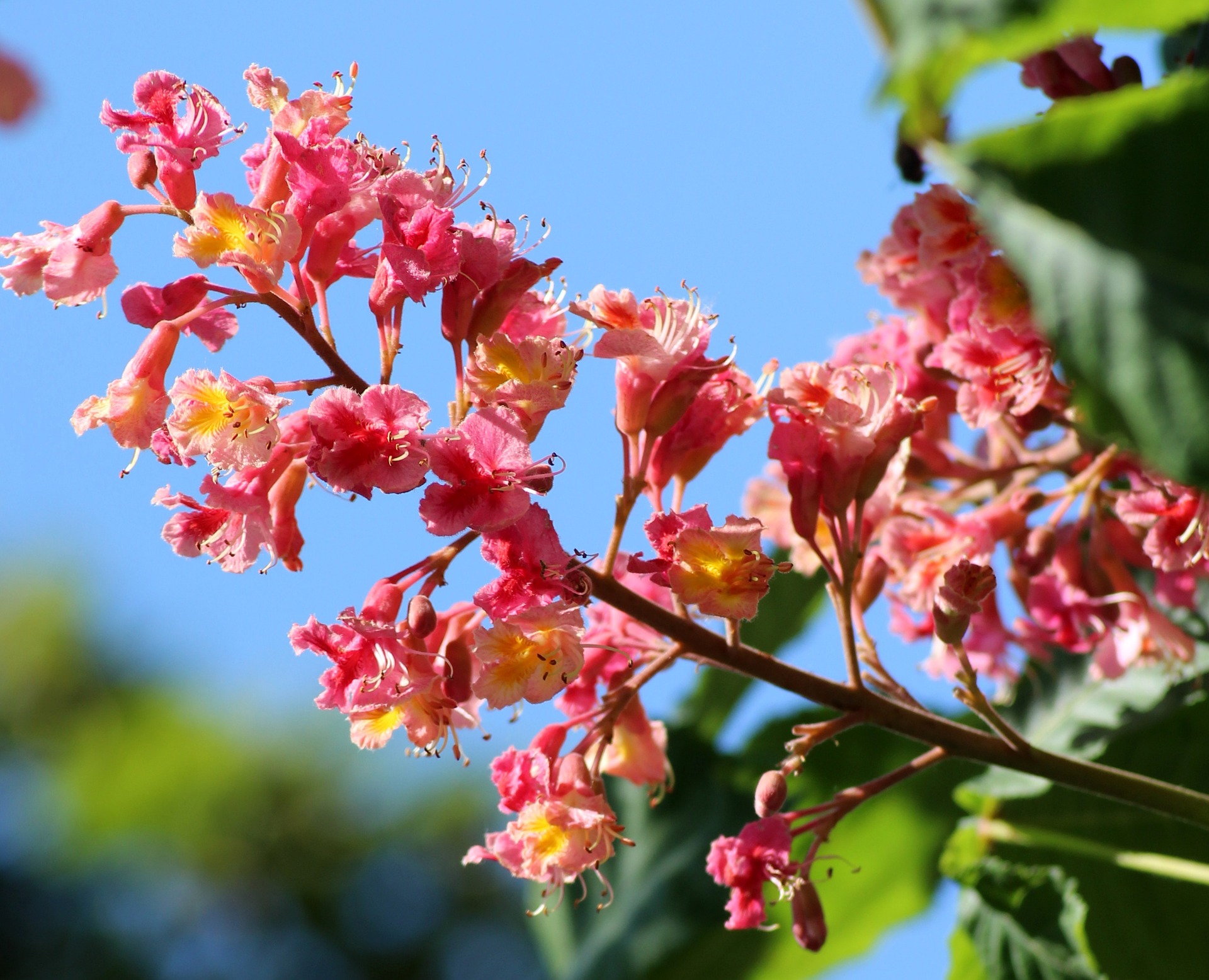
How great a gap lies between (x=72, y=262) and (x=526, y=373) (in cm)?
32

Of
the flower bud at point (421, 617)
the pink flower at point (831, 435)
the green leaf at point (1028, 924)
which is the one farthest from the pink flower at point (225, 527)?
the green leaf at point (1028, 924)

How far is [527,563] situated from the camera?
0.73 metres

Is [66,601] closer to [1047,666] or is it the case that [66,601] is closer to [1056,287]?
[1047,666]

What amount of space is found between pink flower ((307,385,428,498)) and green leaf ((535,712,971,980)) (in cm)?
72

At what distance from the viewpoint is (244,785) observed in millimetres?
8867

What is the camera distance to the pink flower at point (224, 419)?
2.38ft

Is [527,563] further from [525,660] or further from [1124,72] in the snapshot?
[1124,72]

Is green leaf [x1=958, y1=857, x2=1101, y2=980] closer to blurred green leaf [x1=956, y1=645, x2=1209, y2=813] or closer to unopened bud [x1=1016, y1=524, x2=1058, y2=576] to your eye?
blurred green leaf [x1=956, y1=645, x2=1209, y2=813]

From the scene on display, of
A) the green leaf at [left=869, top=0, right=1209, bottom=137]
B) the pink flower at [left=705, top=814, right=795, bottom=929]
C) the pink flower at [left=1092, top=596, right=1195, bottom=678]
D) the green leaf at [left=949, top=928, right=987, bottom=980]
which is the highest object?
the green leaf at [left=869, top=0, right=1209, bottom=137]

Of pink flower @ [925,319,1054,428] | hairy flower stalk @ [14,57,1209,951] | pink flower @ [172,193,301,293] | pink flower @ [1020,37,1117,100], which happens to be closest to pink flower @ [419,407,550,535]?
hairy flower stalk @ [14,57,1209,951]

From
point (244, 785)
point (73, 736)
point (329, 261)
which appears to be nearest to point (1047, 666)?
point (329, 261)

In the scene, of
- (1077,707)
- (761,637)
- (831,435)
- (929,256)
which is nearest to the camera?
(831,435)

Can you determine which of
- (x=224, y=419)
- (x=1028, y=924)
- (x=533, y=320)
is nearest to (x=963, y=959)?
(x=1028, y=924)

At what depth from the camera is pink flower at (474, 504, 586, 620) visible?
73 cm
